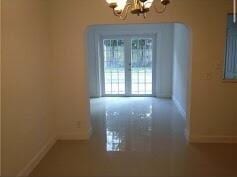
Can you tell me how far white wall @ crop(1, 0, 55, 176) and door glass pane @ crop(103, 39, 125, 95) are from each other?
12.8 ft

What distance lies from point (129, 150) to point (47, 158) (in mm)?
1259

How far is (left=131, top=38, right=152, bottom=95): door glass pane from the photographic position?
7.80m

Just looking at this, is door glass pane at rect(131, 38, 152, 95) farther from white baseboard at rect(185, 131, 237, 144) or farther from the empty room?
white baseboard at rect(185, 131, 237, 144)

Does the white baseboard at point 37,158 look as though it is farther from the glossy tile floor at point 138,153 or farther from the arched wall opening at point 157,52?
the arched wall opening at point 157,52

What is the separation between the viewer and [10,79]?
2.85 m

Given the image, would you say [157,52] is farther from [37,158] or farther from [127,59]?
[37,158]

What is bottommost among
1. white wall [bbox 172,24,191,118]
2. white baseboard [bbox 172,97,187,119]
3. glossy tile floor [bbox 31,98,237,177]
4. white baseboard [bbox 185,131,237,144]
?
glossy tile floor [bbox 31,98,237,177]

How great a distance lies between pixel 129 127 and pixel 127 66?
10.3 ft

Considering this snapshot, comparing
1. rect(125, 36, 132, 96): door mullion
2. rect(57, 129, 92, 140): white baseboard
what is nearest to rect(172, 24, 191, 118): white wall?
rect(125, 36, 132, 96): door mullion

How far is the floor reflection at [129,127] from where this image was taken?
423cm

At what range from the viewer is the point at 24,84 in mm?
3229

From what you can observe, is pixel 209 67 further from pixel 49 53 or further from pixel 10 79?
pixel 10 79

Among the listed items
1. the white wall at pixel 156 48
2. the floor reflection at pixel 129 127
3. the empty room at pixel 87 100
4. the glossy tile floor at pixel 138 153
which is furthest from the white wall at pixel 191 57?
the white wall at pixel 156 48

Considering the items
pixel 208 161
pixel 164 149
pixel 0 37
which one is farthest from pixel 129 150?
pixel 0 37
